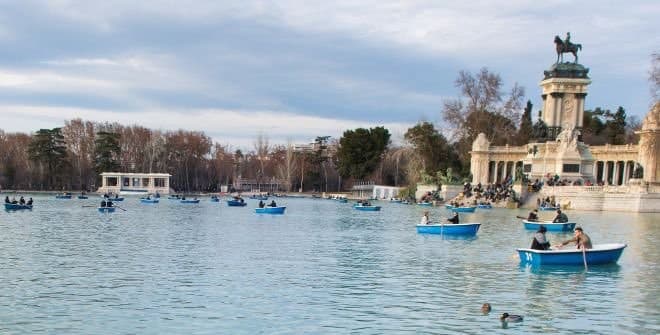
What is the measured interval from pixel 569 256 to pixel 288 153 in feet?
319

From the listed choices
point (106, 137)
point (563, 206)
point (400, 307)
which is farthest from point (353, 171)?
point (400, 307)

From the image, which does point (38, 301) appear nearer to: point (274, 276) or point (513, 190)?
point (274, 276)

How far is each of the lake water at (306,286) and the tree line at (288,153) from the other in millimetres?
51576

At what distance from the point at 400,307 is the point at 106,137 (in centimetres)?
9664

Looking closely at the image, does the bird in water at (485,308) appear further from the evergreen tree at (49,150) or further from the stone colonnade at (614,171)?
the evergreen tree at (49,150)

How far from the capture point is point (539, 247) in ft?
72.3

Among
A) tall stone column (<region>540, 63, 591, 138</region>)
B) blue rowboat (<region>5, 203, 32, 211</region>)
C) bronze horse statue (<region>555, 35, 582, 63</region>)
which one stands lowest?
blue rowboat (<region>5, 203, 32, 211</region>)

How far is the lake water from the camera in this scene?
45.6 feet

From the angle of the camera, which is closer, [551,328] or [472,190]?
[551,328]

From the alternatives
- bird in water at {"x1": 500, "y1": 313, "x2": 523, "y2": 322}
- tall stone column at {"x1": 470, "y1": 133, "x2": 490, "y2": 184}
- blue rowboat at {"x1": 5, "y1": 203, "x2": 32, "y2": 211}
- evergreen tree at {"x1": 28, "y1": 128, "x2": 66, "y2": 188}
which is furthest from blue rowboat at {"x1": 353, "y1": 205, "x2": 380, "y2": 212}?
evergreen tree at {"x1": 28, "y1": 128, "x2": 66, "y2": 188}

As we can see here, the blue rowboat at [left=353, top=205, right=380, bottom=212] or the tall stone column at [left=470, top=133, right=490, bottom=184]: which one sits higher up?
the tall stone column at [left=470, top=133, right=490, bottom=184]

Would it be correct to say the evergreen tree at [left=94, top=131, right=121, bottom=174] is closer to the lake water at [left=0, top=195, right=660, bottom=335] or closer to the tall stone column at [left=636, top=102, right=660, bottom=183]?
the tall stone column at [left=636, top=102, right=660, bottom=183]

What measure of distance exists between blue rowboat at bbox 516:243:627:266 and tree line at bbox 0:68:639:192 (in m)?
52.4

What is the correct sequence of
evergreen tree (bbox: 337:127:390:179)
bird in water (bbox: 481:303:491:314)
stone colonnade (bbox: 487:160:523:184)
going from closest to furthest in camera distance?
bird in water (bbox: 481:303:491:314) < stone colonnade (bbox: 487:160:523:184) < evergreen tree (bbox: 337:127:390:179)
